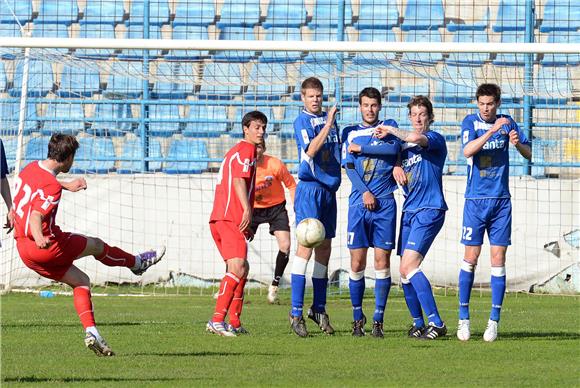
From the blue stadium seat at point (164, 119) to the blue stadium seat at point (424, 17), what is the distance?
437 centimetres

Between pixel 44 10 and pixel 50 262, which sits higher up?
pixel 44 10

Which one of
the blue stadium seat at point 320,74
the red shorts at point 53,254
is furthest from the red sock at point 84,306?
the blue stadium seat at point 320,74

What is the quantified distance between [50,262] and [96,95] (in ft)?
34.6

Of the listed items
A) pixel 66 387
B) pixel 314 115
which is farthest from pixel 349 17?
pixel 66 387

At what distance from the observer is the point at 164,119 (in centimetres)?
1795

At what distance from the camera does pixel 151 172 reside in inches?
697

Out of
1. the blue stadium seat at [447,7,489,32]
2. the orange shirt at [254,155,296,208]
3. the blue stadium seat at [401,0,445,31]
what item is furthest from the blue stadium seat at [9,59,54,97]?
the blue stadium seat at [447,7,489,32]

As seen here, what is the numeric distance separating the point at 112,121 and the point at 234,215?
341 inches

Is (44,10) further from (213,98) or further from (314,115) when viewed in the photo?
(314,115)

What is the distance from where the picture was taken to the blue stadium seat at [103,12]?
20.2m

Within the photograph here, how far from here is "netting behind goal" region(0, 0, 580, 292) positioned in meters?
16.6

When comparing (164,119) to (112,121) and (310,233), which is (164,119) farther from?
(310,233)

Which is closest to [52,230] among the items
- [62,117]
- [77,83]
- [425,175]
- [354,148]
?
[354,148]

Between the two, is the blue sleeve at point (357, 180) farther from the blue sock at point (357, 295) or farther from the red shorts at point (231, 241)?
the red shorts at point (231, 241)
